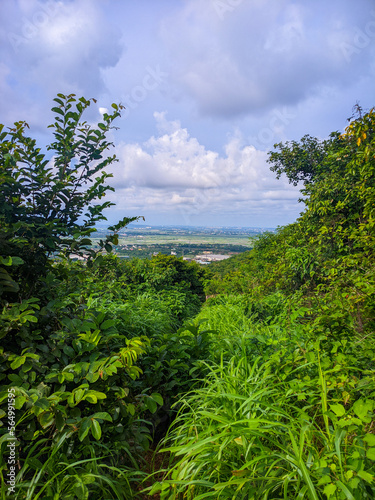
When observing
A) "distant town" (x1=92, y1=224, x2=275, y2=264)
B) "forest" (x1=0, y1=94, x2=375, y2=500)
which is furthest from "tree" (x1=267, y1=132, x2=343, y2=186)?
"forest" (x1=0, y1=94, x2=375, y2=500)

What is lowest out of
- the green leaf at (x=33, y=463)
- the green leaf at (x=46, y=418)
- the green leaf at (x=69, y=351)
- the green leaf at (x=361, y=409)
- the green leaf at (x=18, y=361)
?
the green leaf at (x=33, y=463)

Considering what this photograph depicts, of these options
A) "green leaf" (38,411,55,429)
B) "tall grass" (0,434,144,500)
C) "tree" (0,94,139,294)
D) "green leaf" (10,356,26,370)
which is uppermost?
"tree" (0,94,139,294)

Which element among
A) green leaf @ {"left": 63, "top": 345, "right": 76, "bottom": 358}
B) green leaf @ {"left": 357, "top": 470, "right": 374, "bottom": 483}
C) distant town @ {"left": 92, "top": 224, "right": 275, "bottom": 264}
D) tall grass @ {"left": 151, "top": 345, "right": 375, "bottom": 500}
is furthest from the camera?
distant town @ {"left": 92, "top": 224, "right": 275, "bottom": 264}

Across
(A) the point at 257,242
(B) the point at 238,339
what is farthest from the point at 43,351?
(A) the point at 257,242

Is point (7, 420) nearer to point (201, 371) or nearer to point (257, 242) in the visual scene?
point (201, 371)

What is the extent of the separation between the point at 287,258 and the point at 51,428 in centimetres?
391

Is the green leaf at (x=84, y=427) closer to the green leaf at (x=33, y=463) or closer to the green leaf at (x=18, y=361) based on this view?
the green leaf at (x=33, y=463)

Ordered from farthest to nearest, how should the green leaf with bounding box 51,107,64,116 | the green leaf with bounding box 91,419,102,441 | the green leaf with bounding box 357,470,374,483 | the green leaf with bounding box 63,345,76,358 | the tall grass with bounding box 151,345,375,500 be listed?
the green leaf with bounding box 51,107,64,116, the green leaf with bounding box 63,345,76,358, the green leaf with bounding box 91,419,102,441, the tall grass with bounding box 151,345,375,500, the green leaf with bounding box 357,470,374,483

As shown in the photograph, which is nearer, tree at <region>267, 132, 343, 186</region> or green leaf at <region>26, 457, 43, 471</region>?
green leaf at <region>26, 457, 43, 471</region>

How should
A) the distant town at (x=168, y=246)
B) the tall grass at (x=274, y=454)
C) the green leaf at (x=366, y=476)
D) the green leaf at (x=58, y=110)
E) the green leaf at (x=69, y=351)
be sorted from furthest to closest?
the distant town at (x=168, y=246) → the green leaf at (x=58, y=110) → the green leaf at (x=69, y=351) → the tall grass at (x=274, y=454) → the green leaf at (x=366, y=476)

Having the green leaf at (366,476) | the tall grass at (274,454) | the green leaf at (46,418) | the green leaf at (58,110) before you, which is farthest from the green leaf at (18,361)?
the green leaf at (58,110)

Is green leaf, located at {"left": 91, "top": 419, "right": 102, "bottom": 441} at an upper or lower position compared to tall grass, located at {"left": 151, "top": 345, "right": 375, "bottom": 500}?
upper

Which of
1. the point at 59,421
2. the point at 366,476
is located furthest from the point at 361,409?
the point at 59,421

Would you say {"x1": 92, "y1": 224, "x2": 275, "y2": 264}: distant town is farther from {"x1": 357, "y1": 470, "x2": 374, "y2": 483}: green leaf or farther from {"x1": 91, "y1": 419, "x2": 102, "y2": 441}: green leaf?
{"x1": 357, "y1": 470, "x2": 374, "y2": 483}: green leaf
